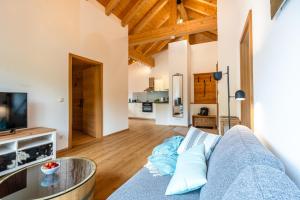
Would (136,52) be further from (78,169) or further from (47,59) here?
(78,169)

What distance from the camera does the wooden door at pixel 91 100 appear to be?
4.19 meters

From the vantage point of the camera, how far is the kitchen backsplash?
8.31 m

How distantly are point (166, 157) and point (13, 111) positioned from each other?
2379 mm

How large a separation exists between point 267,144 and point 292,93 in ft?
2.04

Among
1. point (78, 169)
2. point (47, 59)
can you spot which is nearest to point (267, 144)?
point (78, 169)

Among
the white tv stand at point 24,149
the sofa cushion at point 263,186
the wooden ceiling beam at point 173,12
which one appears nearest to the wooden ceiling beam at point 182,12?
the wooden ceiling beam at point 173,12

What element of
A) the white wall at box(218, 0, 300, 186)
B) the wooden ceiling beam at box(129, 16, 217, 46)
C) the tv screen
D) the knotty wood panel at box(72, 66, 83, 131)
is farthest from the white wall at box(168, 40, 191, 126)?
the tv screen

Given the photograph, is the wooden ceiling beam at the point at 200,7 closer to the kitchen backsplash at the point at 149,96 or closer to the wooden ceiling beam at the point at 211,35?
the wooden ceiling beam at the point at 211,35

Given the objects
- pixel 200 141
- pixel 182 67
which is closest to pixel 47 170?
pixel 200 141

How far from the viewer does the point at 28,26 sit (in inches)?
105

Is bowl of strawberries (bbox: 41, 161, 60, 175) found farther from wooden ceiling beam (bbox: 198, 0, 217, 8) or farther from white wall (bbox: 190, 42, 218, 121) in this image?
white wall (bbox: 190, 42, 218, 121)

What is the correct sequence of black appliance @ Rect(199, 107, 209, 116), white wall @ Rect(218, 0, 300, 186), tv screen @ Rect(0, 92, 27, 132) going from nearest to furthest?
white wall @ Rect(218, 0, 300, 186) < tv screen @ Rect(0, 92, 27, 132) < black appliance @ Rect(199, 107, 209, 116)

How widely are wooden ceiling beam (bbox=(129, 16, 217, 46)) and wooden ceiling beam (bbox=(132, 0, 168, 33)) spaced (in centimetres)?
49

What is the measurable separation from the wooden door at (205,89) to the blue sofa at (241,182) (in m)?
6.10
